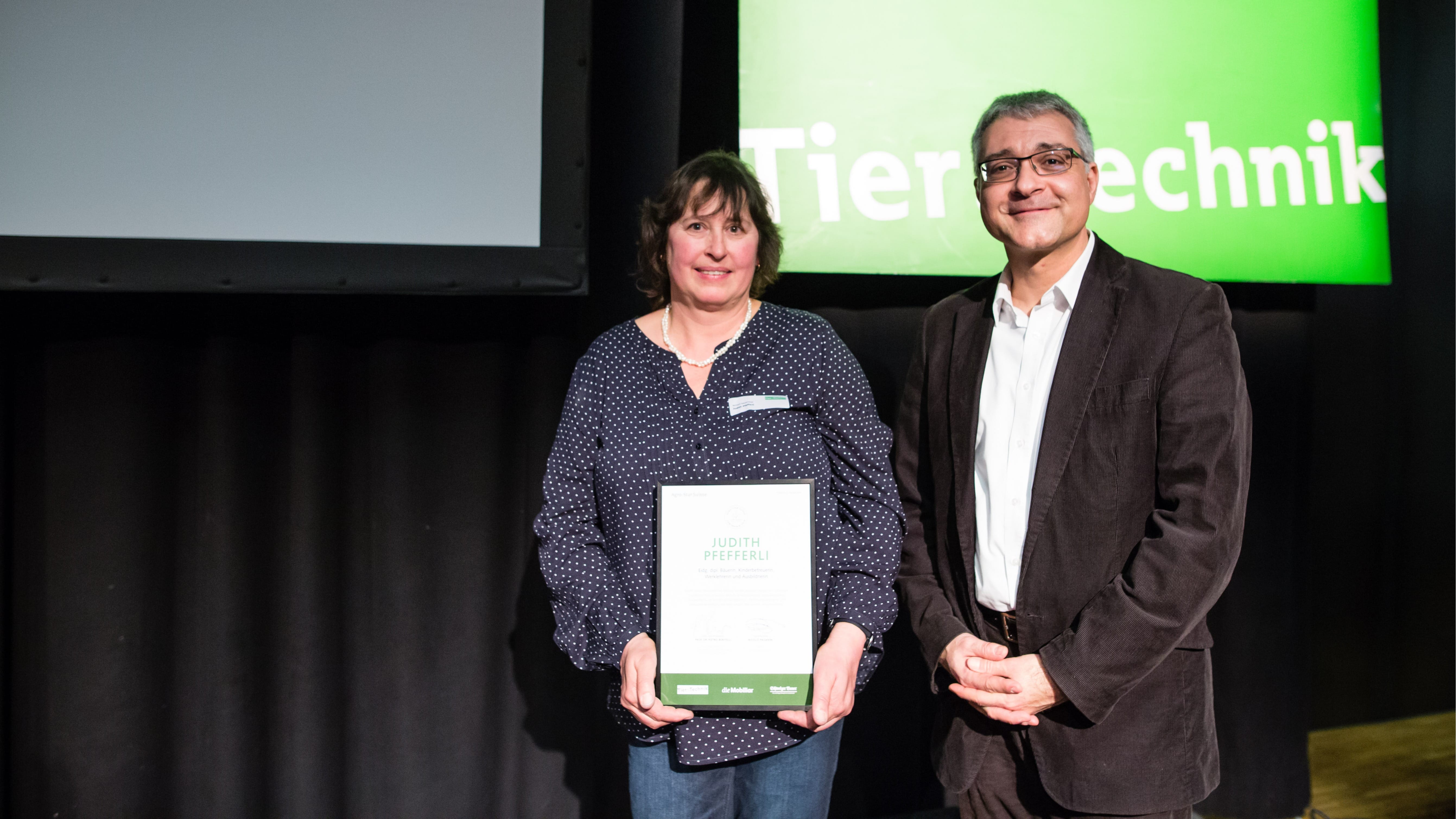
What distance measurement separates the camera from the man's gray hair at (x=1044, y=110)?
1.20m

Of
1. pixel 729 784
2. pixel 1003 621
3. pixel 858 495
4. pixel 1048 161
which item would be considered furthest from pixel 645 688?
pixel 1048 161

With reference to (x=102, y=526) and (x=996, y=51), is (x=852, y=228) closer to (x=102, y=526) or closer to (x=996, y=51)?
(x=996, y=51)

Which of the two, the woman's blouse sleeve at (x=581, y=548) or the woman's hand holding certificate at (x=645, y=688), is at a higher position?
the woman's blouse sleeve at (x=581, y=548)

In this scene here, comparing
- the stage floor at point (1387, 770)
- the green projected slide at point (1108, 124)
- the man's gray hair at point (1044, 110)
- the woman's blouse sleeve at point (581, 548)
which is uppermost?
the green projected slide at point (1108, 124)

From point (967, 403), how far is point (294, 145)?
1545 millimetres

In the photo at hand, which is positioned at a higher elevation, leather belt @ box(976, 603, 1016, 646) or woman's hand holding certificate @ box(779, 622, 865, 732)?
leather belt @ box(976, 603, 1016, 646)

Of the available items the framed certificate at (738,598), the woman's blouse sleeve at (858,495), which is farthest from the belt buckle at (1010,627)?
the framed certificate at (738,598)

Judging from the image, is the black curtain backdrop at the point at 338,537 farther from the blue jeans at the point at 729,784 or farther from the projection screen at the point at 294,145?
the blue jeans at the point at 729,784

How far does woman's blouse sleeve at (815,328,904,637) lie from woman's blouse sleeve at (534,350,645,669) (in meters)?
0.33

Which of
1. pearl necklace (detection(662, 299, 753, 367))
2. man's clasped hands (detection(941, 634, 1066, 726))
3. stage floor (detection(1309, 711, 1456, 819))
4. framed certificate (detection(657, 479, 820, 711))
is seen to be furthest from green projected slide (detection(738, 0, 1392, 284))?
stage floor (detection(1309, 711, 1456, 819))

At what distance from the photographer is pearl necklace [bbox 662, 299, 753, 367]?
4.27 ft

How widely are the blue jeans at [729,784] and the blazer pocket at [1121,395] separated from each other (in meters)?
0.65

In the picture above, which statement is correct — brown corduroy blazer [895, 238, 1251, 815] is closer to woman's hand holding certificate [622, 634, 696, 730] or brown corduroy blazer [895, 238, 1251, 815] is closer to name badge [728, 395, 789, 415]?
name badge [728, 395, 789, 415]

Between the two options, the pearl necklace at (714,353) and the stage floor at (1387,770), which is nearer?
the pearl necklace at (714,353)
